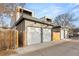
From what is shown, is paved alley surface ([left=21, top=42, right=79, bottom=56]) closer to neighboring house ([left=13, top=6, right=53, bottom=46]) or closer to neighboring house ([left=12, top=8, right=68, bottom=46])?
neighboring house ([left=12, top=8, right=68, bottom=46])

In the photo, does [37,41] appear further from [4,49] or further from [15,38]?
[4,49]

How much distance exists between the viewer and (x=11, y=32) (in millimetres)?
12398

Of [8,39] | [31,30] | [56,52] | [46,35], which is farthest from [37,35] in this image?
[56,52]

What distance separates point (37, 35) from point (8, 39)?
21.3 feet

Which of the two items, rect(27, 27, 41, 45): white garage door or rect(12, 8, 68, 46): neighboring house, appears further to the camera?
rect(27, 27, 41, 45): white garage door

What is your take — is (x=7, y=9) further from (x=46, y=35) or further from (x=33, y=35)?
(x=46, y=35)

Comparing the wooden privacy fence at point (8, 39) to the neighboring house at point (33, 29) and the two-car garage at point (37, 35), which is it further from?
the two-car garage at point (37, 35)

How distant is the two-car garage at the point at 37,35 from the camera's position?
1638cm

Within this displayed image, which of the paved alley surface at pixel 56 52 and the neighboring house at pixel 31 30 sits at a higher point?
the neighboring house at pixel 31 30

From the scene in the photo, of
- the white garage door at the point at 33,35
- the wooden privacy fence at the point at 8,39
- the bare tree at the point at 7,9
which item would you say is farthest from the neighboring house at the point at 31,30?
the bare tree at the point at 7,9

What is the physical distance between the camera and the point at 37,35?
59.1ft

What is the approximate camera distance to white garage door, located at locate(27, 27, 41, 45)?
16.3 metres

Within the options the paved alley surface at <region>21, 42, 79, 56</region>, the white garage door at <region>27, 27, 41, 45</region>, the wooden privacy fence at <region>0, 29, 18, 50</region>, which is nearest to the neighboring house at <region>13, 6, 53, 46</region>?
the white garage door at <region>27, 27, 41, 45</region>

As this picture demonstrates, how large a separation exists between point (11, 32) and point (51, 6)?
10.2 meters
